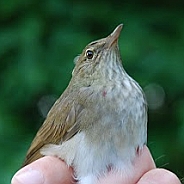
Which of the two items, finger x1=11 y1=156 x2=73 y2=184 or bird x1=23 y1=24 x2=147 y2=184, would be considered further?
bird x1=23 y1=24 x2=147 y2=184

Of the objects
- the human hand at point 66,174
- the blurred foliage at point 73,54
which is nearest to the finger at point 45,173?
the human hand at point 66,174

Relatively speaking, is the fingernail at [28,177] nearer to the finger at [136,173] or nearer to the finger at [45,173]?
the finger at [45,173]

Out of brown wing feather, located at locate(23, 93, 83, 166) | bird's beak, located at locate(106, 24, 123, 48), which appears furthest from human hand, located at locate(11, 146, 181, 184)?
bird's beak, located at locate(106, 24, 123, 48)

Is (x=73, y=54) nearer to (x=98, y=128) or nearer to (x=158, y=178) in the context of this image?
(x=98, y=128)

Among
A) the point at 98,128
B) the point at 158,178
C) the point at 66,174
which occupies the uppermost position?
the point at 98,128

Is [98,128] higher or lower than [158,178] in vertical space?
higher

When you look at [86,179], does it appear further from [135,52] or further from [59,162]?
[135,52]

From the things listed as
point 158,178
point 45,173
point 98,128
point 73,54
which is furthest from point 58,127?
point 73,54

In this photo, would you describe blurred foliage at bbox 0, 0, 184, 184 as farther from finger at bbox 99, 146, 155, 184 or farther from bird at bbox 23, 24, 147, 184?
finger at bbox 99, 146, 155, 184

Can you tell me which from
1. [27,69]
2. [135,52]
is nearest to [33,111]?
[27,69]
